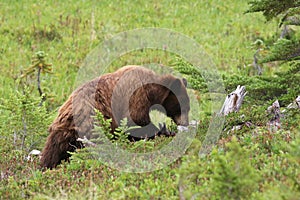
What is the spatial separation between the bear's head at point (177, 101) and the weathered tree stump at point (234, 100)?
54.1 inches

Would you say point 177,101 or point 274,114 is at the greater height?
point 274,114

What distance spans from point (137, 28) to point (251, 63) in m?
4.31

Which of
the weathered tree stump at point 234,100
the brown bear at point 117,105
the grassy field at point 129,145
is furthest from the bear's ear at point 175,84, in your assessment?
the weathered tree stump at point 234,100

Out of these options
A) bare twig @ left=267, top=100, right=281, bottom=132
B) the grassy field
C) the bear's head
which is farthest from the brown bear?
bare twig @ left=267, top=100, right=281, bottom=132

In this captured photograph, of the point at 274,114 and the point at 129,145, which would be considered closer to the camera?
the point at 129,145

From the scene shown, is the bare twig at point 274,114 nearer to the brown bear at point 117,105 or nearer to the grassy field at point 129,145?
the grassy field at point 129,145

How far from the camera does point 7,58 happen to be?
1474 cm

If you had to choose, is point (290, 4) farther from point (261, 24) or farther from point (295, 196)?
point (261, 24)

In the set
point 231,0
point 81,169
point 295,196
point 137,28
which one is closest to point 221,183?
point 295,196

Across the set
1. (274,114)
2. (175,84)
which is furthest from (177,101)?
(274,114)

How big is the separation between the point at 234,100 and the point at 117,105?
2.02 m

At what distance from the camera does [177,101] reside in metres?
9.76

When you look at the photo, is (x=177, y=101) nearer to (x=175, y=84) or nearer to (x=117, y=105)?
(x=175, y=84)

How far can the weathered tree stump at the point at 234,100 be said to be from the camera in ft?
26.5
